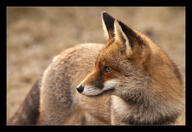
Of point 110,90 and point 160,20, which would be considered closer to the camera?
point 110,90

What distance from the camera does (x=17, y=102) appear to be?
1108cm

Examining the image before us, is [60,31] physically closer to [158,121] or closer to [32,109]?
[32,109]

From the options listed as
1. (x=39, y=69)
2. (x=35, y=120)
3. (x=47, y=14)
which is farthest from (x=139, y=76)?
(x=47, y=14)

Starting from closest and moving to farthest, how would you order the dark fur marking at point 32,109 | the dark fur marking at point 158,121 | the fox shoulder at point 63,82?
the dark fur marking at point 158,121 → the fox shoulder at point 63,82 → the dark fur marking at point 32,109

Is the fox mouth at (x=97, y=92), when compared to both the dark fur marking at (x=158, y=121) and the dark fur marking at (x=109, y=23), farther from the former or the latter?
the dark fur marking at (x=109, y=23)

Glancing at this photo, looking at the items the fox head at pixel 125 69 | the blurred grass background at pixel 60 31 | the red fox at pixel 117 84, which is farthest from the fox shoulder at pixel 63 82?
the blurred grass background at pixel 60 31

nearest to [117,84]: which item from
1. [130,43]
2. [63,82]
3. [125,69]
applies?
[125,69]

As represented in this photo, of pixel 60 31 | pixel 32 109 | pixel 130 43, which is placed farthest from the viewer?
pixel 60 31

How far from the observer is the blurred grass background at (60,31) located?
570 inches

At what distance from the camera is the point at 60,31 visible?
59.5ft

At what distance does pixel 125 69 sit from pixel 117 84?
28 cm
